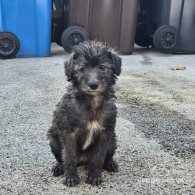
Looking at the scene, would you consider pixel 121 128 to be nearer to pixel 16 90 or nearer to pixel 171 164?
pixel 171 164

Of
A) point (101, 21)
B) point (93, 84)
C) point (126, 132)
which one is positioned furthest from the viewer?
point (101, 21)

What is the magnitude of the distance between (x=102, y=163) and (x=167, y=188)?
1.62 feet

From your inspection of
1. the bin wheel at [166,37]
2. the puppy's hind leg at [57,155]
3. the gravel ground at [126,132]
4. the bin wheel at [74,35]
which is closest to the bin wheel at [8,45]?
the gravel ground at [126,132]

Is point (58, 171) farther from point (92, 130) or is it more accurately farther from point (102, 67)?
point (102, 67)

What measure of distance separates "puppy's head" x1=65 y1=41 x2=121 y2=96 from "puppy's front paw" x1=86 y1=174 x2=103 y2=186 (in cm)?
60

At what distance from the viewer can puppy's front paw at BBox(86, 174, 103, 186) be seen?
317cm

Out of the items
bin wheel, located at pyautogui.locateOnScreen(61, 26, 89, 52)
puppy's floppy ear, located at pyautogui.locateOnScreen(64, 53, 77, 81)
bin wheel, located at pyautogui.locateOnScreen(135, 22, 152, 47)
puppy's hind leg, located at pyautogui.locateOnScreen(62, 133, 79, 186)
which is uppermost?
puppy's floppy ear, located at pyautogui.locateOnScreen(64, 53, 77, 81)

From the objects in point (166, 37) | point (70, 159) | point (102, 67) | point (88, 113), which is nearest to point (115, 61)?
point (102, 67)

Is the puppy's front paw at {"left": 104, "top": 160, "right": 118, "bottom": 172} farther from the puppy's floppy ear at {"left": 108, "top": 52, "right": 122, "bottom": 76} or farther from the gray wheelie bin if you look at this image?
the gray wheelie bin

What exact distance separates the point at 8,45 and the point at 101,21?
1910 millimetres

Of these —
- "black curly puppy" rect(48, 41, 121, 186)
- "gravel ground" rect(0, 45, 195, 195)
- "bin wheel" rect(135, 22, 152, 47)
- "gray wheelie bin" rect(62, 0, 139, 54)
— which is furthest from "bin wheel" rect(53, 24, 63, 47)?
"black curly puppy" rect(48, 41, 121, 186)

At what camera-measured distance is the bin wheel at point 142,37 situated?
33.0 ft

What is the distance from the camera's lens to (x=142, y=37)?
33.6 feet

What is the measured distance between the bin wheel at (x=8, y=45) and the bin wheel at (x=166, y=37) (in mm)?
2837
